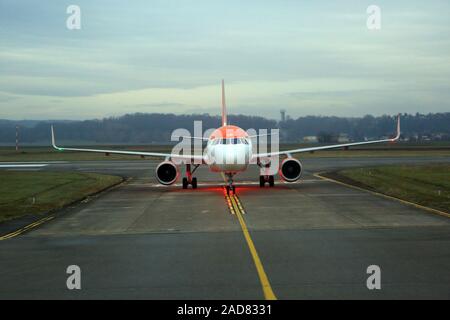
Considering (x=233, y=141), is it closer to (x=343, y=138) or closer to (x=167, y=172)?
(x=167, y=172)

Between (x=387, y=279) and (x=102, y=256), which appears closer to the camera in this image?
(x=387, y=279)

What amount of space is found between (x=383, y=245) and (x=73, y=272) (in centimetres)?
802

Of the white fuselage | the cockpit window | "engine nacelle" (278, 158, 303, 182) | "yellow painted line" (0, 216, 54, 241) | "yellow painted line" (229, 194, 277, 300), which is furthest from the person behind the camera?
"engine nacelle" (278, 158, 303, 182)

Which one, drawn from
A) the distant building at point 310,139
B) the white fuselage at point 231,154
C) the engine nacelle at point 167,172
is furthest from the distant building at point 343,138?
the white fuselage at point 231,154

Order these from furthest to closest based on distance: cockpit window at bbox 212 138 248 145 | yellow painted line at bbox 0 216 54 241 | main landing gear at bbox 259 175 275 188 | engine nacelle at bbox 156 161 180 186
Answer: main landing gear at bbox 259 175 275 188, engine nacelle at bbox 156 161 180 186, cockpit window at bbox 212 138 248 145, yellow painted line at bbox 0 216 54 241

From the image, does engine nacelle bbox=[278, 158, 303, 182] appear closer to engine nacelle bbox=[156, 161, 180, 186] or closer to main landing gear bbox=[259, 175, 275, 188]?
main landing gear bbox=[259, 175, 275, 188]

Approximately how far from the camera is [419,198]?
2962cm

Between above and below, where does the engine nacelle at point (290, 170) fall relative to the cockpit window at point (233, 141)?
below

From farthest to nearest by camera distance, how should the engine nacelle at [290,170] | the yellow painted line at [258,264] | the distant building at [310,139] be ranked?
the distant building at [310,139] < the engine nacelle at [290,170] < the yellow painted line at [258,264]

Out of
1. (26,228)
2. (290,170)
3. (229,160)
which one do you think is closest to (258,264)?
(26,228)

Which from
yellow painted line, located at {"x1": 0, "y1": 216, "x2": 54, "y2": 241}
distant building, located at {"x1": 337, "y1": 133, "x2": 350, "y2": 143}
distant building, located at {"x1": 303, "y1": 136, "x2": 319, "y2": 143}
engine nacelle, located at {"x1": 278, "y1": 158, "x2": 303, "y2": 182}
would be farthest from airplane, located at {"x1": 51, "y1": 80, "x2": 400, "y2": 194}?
distant building, located at {"x1": 337, "y1": 133, "x2": 350, "y2": 143}

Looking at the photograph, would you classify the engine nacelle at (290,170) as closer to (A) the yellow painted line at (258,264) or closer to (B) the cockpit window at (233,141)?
(B) the cockpit window at (233,141)

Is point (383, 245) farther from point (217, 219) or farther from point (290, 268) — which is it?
point (217, 219)
